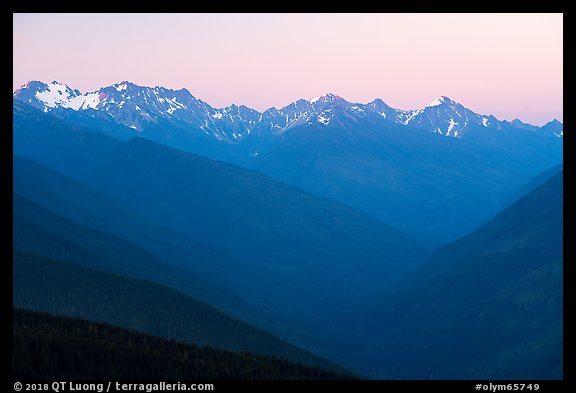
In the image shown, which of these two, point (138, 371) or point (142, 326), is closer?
point (138, 371)

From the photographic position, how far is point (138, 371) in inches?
2901

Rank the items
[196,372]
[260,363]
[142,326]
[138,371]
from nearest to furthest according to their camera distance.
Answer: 1. [138,371]
2. [196,372]
3. [260,363]
4. [142,326]

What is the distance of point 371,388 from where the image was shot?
33125 mm

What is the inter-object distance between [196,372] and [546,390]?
171ft
